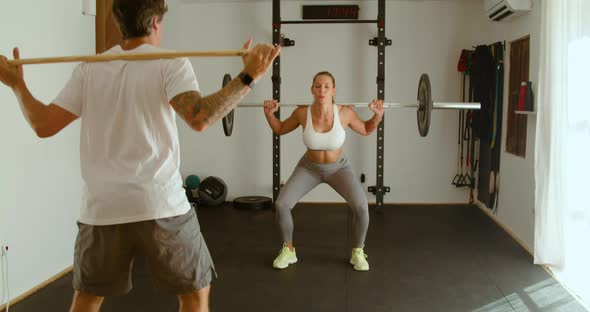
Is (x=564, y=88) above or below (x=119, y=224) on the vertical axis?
above

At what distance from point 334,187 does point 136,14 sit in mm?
2148

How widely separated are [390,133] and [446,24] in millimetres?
1137

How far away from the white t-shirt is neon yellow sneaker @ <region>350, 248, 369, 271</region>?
2052 mm

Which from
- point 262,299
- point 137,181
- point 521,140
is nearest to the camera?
point 137,181

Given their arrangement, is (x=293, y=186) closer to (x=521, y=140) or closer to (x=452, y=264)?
(x=452, y=264)

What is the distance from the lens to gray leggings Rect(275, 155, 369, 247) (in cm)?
349

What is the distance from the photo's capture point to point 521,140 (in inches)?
166

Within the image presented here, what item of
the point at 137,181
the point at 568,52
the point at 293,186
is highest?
the point at 568,52

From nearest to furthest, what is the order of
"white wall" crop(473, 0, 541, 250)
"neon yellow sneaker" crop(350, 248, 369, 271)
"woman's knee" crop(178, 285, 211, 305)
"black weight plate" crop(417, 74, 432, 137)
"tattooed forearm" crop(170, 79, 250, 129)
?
"tattooed forearm" crop(170, 79, 250, 129)
"woman's knee" crop(178, 285, 211, 305)
"black weight plate" crop(417, 74, 432, 137)
"neon yellow sneaker" crop(350, 248, 369, 271)
"white wall" crop(473, 0, 541, 250)

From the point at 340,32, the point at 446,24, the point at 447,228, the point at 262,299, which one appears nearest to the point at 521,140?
the point at 447,228

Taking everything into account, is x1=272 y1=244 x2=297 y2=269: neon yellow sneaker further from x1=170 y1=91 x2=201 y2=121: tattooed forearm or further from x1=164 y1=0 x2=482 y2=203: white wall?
x1=170 y1=91 x2=201 y2=121: tattooed forearm

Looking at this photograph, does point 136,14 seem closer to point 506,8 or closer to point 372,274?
point 372,274

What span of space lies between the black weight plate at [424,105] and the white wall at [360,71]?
1.92 metres

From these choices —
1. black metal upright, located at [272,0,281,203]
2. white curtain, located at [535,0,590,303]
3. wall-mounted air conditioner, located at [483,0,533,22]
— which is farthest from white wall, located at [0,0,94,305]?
wall-mounted air conditioner, located at [483,0,533,22]
